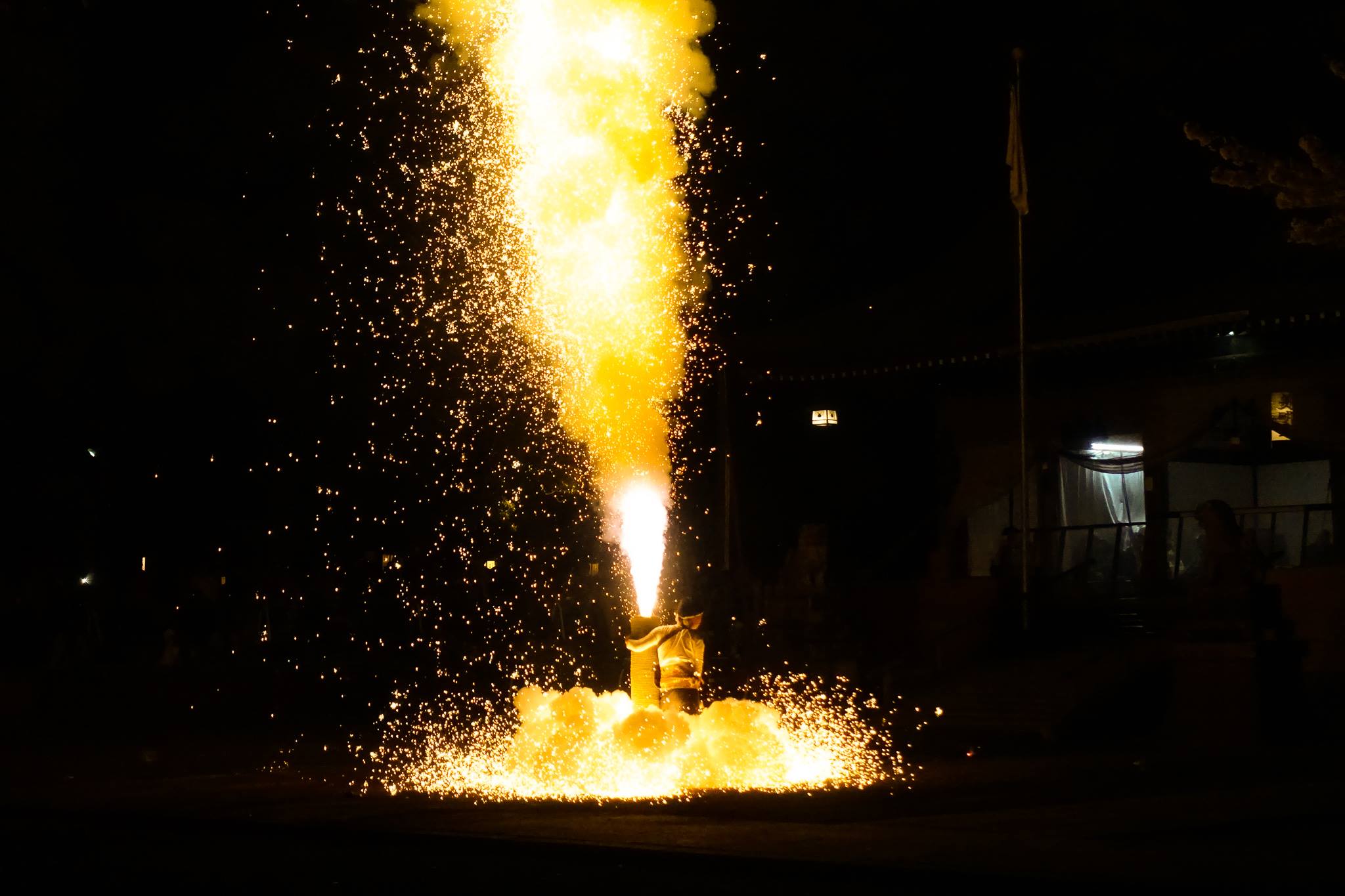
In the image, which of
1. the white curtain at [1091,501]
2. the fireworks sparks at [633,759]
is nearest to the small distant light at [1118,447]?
the white curtain at [1091,501]

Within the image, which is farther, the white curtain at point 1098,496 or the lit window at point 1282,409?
the white curtain at point 1098,496

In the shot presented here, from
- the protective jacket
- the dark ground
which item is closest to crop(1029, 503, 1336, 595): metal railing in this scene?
the dark ground

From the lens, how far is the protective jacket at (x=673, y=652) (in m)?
13.4

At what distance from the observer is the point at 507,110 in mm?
14625

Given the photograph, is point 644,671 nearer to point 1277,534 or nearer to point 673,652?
point 673,652

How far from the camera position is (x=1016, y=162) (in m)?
20.8

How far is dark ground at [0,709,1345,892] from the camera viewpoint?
29.2ft

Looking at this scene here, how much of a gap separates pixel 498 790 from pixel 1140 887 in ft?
21.0

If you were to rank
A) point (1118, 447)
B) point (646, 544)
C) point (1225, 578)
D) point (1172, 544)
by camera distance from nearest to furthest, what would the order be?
point (646, 544) < point (1225, 578) < point (1172, 544) < point (1118, 447)

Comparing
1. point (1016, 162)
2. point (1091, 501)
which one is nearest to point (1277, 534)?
point (1091, 501)

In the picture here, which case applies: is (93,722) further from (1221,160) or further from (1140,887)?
(1221,160)

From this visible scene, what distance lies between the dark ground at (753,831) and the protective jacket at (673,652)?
4.14 feet

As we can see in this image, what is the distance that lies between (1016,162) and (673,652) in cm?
1020

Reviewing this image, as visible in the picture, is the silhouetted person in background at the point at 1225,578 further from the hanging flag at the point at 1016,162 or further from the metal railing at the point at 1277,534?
the hanging flag at the point at 1016,162
